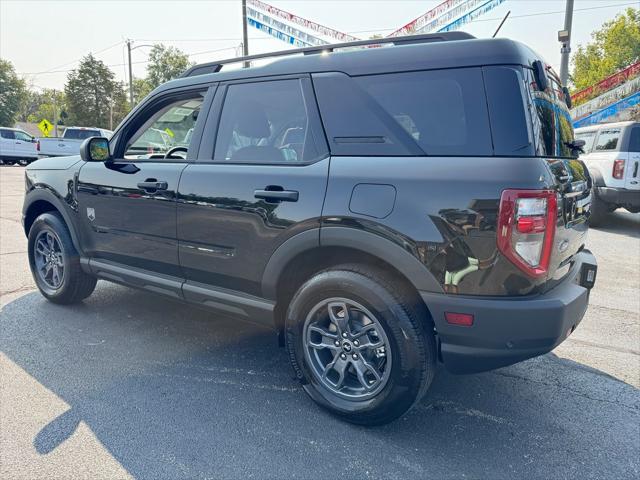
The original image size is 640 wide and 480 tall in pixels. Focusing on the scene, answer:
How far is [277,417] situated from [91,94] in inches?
2419

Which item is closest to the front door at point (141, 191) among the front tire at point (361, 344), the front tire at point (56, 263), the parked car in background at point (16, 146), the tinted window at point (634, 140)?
the front tire at point (56, 263)

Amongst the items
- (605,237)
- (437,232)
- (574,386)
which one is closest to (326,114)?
(437,232)

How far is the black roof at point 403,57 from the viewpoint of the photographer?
84.8 inches

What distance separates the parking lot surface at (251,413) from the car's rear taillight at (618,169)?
5162 millimetres

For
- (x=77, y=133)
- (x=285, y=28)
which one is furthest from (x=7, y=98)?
(x=285, y=28)

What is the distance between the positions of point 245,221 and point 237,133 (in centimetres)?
63

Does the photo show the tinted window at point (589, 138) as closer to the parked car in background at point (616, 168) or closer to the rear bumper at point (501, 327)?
the parked car in background at point (616, 168)

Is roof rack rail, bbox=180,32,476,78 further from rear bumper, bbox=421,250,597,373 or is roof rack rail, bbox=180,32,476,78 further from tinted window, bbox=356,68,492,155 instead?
rear bumper, bbox=421,250,597,373

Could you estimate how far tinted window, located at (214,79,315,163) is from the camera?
269cm

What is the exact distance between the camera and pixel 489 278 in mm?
2061

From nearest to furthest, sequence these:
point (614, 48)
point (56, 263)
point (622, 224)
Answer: point (56, 263), point (622, 224), point (614, 48)

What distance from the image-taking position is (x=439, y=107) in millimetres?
2254

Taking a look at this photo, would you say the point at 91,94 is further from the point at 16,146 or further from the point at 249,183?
the point at 249,183

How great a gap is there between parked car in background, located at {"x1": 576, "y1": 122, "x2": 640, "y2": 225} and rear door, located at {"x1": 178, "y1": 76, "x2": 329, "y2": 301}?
22.4ft
